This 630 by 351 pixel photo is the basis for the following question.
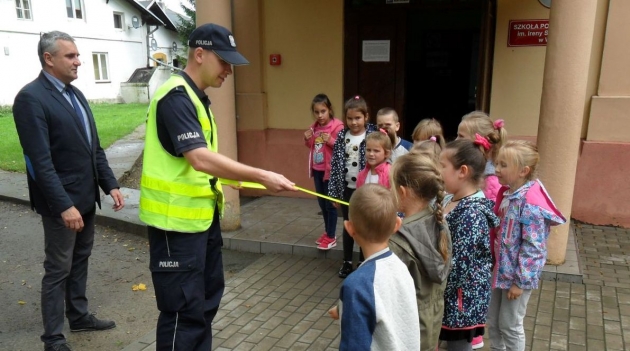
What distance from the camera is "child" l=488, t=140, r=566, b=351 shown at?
2.84 m

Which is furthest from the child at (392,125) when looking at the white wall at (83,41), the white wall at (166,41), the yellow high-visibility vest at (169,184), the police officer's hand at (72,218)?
the white wall at (166,41)

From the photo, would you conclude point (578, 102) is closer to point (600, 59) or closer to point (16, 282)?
point (600, 59)

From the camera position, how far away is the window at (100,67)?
30.2 m

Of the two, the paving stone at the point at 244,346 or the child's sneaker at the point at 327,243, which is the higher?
the child's sneaker at the point at 327,243

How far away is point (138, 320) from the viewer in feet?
13.1

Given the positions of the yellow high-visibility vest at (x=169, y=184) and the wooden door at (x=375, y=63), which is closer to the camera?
the yellow high-visibility vest at (x=169, y=184)

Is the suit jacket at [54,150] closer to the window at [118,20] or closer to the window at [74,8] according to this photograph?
the window at [74,8]

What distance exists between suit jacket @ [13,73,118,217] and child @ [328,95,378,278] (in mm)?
1974

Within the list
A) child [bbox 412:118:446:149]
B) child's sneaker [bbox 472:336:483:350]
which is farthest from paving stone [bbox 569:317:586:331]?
child [bbox 412:118:446:149]

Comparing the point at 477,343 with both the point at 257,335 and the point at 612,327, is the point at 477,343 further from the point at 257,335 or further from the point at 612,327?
the point at 257,335

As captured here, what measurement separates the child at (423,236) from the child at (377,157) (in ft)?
4.86

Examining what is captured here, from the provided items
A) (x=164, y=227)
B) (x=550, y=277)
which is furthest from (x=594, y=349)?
(x=164, y=227)

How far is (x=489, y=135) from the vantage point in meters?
3.46

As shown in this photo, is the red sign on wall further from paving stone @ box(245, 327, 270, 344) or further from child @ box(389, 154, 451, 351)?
paving stone @ box(245, 327, 270, 344)
